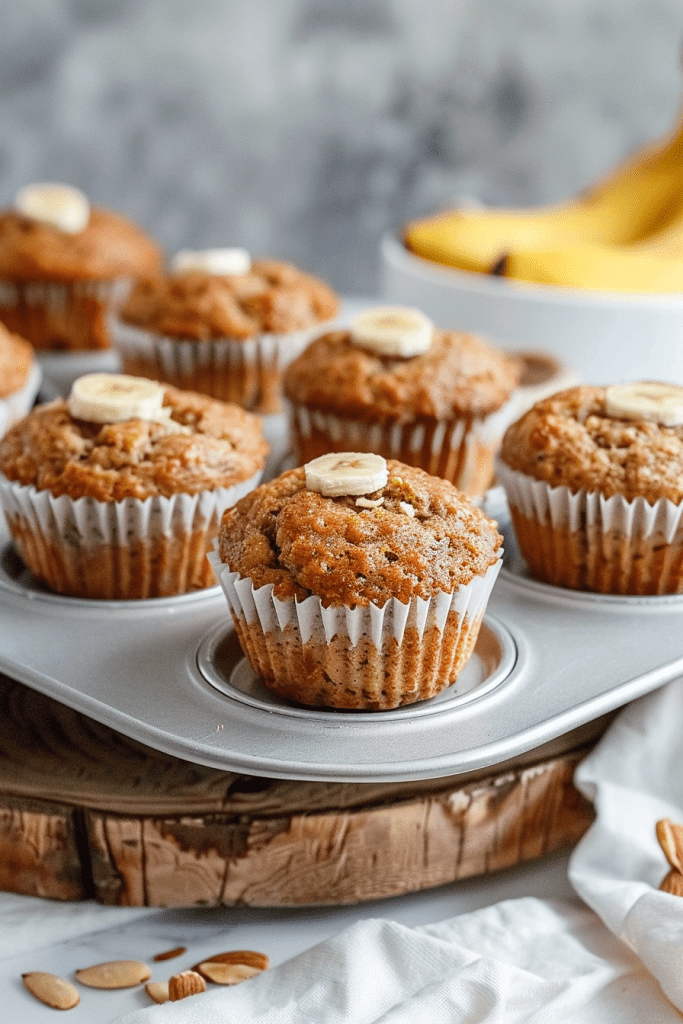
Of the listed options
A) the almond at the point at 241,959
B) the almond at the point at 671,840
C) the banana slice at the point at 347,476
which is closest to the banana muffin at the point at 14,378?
the banana slice at the point at 347,476

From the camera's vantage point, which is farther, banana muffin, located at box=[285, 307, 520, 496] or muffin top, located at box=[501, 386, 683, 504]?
banana muffin, located at box=[285, 307, 520, 496]

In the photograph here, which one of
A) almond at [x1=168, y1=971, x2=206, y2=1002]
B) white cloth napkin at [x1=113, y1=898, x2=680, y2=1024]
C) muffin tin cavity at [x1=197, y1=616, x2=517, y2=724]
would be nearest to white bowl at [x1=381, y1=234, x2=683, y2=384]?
muffin tin cavity at [x1=197, y1=616, x2=517, y2=724]

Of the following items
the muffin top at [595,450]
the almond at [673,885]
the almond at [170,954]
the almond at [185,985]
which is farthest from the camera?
the muffin top at [595,450]

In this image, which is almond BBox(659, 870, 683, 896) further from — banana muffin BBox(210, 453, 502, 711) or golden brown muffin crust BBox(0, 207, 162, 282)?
golden brown muffin crust BBox(0, 207, 162, 282)

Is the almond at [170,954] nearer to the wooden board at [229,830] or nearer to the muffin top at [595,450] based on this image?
the wooden board at [229,830]

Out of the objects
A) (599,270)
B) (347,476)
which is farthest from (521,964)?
(599,270)

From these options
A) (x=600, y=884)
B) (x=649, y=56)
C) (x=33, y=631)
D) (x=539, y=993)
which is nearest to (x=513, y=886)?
(x=600, y=884)
